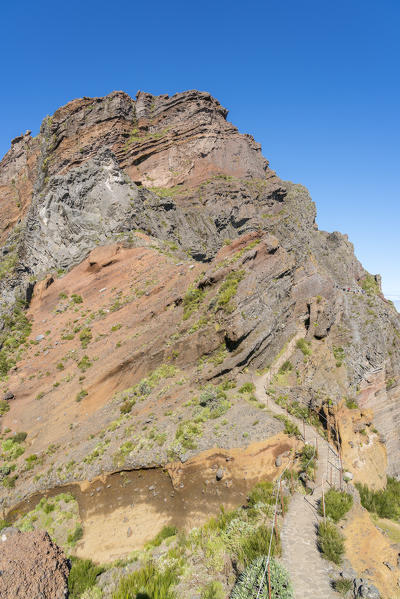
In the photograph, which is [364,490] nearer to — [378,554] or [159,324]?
[378,554]

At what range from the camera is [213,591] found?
8.82m

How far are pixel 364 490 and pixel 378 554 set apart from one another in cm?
541

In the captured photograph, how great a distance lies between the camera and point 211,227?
163ft

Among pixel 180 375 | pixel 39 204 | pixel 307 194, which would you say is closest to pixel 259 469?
pixel 180 375

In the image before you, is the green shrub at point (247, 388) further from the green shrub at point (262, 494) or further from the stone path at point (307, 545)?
the green shrub at point (262, 494)

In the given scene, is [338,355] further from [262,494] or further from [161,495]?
[161,495]

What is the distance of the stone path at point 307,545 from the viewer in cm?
859

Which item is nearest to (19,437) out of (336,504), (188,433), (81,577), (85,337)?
(85,337)

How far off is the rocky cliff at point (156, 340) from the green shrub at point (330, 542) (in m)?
5.07

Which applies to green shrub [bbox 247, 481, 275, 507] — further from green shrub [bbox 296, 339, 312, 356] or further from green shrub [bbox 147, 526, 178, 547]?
green shrub [bbox 296, 339, 312, 356]

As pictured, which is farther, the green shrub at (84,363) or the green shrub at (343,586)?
the green shrub at (84,363)

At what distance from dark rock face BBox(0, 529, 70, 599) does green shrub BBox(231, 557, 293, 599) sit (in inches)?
204

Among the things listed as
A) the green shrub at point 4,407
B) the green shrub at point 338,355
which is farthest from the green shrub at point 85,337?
the green shrub at point 338,355

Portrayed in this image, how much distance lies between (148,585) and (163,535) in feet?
8.97
